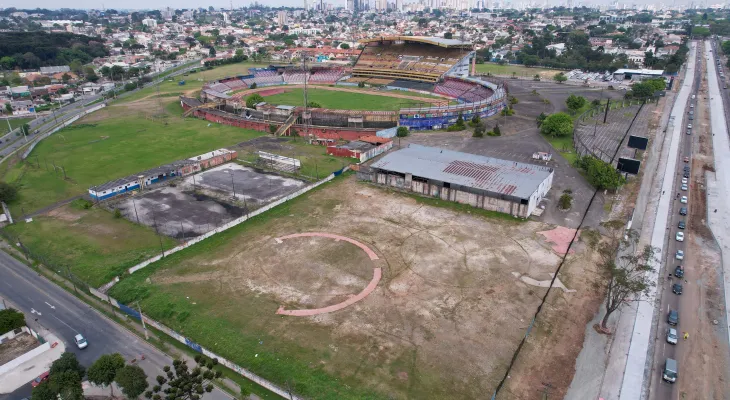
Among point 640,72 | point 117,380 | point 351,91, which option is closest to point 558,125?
point 351,91

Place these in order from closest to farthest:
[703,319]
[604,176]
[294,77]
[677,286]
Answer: [703,319] < [677,286] < [604,176] < [294,77]

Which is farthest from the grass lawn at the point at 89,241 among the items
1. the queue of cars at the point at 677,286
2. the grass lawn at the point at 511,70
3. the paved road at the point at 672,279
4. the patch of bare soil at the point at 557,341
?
the grass lawn at the point at 511,70

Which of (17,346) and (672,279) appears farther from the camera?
(672,279)

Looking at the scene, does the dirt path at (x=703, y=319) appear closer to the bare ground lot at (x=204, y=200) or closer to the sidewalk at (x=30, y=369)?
the sidewalk at (x=30, y=369)

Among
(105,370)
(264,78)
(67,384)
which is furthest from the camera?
(264,78)

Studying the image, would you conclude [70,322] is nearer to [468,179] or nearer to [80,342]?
[80,342]

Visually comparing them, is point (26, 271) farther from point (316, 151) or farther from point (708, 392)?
point (708, 392)
